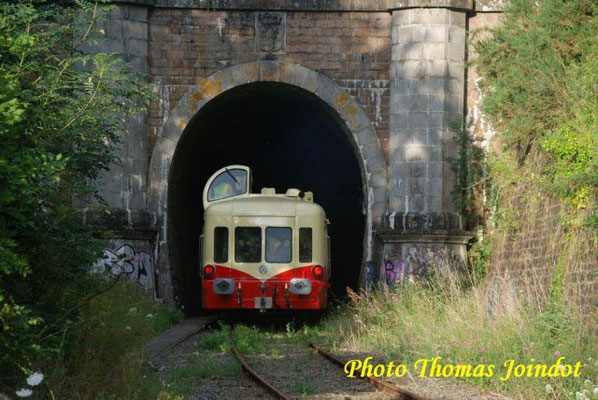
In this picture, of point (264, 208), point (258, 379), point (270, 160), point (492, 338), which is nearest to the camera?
point (492, 338)

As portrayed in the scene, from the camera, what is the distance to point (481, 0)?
65.9ft

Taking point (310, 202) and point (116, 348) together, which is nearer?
point (116, 348)

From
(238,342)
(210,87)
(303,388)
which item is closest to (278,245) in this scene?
(238,342)

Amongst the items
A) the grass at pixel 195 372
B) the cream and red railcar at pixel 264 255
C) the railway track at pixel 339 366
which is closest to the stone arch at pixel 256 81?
the cream and red railcar at pixel 264 255

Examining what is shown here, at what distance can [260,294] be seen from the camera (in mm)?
17703

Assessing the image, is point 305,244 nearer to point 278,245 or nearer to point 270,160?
point 278,245

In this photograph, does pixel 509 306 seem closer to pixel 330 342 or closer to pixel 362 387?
pixel 362 387

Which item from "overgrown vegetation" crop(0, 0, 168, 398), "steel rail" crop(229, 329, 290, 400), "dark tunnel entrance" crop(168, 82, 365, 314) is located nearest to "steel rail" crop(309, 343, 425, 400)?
"steel rail" crop(229, 329, 290, 400)

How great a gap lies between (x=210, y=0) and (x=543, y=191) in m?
8.13

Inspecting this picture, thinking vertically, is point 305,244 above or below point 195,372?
above

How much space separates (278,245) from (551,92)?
5.63 meters

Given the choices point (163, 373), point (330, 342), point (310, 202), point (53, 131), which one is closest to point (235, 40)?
point (310, 202)

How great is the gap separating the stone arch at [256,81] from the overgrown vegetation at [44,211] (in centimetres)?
920

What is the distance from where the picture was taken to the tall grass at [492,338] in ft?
31.3
